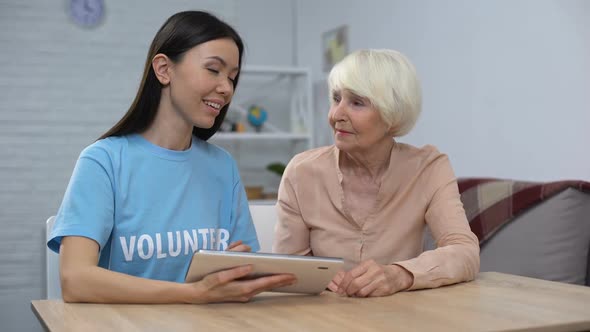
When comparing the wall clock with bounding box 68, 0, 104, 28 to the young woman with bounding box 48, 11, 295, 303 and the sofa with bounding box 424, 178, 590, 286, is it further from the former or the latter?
the young woman with bounding box 48, 11, 295, 303

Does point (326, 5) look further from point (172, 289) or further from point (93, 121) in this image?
point (172, 289)

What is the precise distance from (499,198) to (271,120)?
8.58 feet

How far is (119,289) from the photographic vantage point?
4.04 feet

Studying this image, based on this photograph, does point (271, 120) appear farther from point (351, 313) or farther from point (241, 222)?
point (351, 313)

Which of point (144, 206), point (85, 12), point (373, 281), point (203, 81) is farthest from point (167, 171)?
point (85, 12)

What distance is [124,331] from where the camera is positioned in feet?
3.37

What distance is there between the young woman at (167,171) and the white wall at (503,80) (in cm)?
133

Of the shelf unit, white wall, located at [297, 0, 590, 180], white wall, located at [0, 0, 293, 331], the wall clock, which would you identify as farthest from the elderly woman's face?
the wall clock

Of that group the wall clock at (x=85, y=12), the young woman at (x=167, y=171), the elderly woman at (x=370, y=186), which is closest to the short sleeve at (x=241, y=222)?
A: the young woman at (x=167, y=171)

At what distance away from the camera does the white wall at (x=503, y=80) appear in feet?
8.09

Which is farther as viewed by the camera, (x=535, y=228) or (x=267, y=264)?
(x=535, y=228)

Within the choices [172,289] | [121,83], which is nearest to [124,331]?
[172,289]

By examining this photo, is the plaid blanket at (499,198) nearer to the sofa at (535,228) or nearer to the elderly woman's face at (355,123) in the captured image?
the sofa at (535,228)

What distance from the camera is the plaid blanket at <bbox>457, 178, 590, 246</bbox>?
2.29 metres
